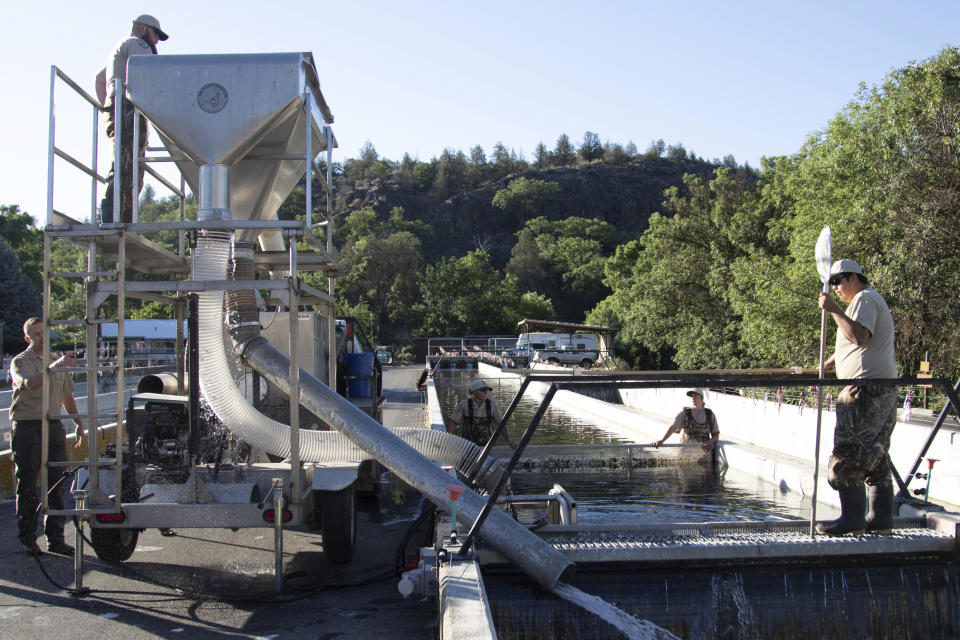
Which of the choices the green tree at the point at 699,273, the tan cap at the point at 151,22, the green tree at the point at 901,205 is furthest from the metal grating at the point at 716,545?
the green tree at the point at 699,273

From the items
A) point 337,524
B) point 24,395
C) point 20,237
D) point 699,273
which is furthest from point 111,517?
point 20,237

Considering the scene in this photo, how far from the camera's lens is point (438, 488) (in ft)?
19.4

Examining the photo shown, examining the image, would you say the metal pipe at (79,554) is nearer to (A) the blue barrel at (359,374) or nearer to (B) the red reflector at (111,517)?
(B) the red reflector at (111,517)

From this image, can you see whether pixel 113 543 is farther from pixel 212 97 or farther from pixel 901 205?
pixel 901 205

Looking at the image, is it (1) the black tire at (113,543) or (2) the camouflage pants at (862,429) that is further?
(1) the black tire at (113,543)

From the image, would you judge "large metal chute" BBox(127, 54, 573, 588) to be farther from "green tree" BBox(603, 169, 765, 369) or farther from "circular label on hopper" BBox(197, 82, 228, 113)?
"green tree" BBox(603, 169, 765, 369)

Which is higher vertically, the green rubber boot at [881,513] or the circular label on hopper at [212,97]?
the circular label on hopper at [212,97]

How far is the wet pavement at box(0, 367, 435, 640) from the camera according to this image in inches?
209

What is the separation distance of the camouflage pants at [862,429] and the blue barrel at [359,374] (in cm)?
612

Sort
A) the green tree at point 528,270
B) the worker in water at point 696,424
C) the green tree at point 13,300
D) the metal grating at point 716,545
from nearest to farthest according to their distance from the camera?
the metal grating at point 716,545
the worker in water at point 696,424
the green tree at point 13,300
the green tree at point 528,270

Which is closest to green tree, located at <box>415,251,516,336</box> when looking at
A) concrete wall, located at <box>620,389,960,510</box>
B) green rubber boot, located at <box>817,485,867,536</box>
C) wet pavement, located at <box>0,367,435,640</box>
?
concrete wall, located at <box>620,389,960,510</box>

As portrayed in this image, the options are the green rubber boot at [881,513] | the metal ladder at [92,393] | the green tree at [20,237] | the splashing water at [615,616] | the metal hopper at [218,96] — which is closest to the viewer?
the splashing water at [615,616]

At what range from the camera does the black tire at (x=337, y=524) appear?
672 cm

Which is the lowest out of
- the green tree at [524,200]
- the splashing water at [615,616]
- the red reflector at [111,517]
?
the splashing water at [615,616]
